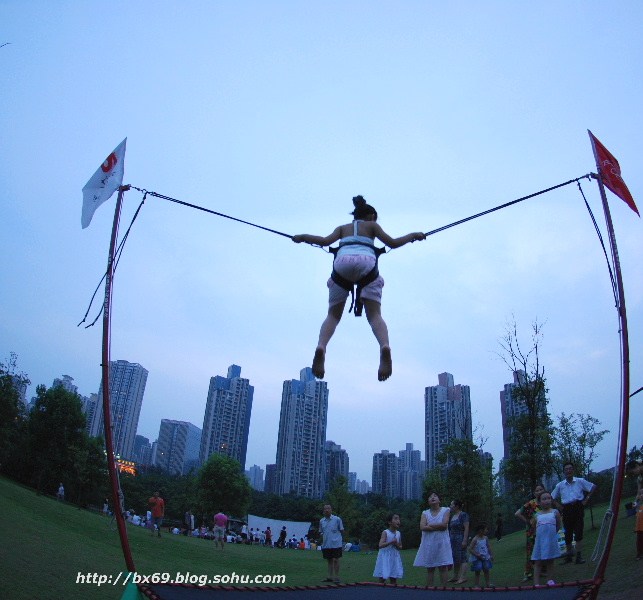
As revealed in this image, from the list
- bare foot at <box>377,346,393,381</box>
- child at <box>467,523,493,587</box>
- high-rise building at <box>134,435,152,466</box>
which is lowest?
child at <box>467,523,493,587</box>

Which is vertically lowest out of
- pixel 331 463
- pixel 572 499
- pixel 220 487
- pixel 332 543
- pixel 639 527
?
pixel 332 543

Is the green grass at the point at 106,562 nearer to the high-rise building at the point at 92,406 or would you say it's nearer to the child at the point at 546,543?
the child at the point at 546,543

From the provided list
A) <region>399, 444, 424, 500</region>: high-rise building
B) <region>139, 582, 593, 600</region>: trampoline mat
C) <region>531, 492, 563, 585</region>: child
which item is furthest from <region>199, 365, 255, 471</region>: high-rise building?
<region>139, 582, 593, 600</region>: trampoline mat

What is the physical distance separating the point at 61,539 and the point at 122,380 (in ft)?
288

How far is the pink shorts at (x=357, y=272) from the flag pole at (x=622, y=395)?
222cm

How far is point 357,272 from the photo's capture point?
4887 millimetres

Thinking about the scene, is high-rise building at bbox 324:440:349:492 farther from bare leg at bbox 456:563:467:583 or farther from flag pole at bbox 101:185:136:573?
flag pole at bbox 101:185:136:573

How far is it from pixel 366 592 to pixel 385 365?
194cm

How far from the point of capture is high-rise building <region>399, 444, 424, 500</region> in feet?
329

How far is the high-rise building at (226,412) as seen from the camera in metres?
83.2

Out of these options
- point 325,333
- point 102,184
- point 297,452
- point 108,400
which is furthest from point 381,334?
point 297,452

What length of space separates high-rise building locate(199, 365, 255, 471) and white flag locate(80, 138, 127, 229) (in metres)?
77.6

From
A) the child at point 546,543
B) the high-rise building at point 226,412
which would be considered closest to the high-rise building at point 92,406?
the high-rise building at point 226,412

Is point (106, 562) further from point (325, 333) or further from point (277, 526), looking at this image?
point (277, 526)
